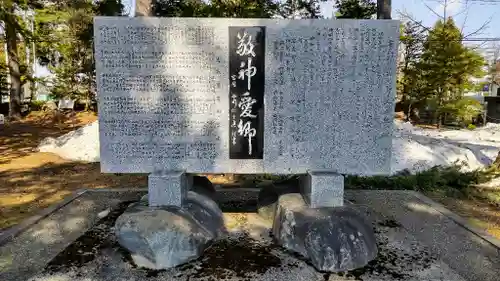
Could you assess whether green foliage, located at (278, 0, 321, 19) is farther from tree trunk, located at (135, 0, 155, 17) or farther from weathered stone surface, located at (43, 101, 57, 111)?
weathered stone surface, located at (43, 101, 57, 111)

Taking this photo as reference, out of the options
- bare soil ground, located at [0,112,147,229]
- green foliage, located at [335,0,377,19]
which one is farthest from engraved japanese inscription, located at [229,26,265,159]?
green foliage, located at [335,0,377,19]

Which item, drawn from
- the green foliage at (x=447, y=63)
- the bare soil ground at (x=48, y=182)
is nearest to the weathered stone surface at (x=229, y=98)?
the bare soil ground at (x=48, y=182)

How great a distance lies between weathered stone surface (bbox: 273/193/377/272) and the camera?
11.4 ft

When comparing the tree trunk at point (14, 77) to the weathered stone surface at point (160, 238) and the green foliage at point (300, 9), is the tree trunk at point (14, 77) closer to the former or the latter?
Result: the green foliage at point (300, 9)

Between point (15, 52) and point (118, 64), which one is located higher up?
point (15, 52)

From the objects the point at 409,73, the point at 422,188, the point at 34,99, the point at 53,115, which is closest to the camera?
the point at 422,188

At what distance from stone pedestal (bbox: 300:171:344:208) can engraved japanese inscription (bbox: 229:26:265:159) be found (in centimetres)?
69

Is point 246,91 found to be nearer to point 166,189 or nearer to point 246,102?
point 246,102

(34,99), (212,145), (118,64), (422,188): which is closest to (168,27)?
(118,64)

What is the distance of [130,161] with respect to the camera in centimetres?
420

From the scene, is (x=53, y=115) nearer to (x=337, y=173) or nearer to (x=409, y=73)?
(x=337, y=173)

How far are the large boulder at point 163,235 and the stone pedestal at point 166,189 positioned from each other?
0.11m

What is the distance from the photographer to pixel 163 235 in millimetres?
3527

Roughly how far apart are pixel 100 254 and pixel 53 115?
13605mm
